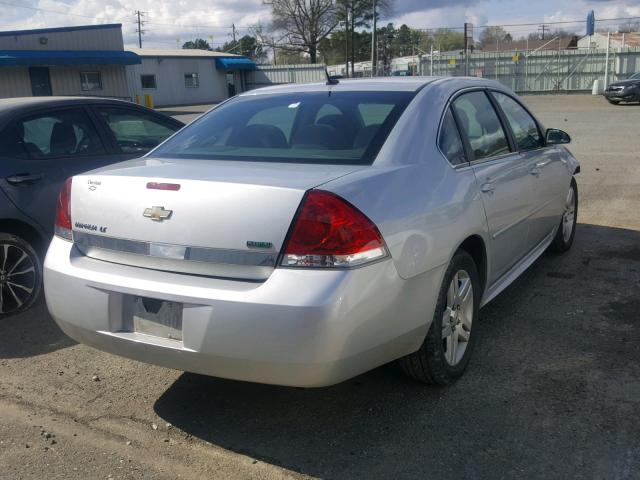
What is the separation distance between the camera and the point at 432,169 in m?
3.35

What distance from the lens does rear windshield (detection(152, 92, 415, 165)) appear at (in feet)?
11.2

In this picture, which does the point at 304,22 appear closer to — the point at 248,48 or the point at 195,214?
the point at 248,48

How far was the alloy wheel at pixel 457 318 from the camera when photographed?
11.4 ft

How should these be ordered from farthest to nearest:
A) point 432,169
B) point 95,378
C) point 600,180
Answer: point 600,180 < point 95,378 < point 432,169

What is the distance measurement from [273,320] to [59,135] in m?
3.50

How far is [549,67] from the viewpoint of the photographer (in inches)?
1586

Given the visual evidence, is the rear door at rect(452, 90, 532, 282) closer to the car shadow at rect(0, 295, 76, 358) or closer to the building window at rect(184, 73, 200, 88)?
the car shadow at rect(0, 295, 76, 358)

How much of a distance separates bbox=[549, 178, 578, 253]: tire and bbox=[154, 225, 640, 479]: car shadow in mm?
1488

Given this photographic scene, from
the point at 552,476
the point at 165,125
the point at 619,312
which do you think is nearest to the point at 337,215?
the point at 552,476

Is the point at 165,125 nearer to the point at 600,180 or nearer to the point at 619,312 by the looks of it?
the point at 619,312

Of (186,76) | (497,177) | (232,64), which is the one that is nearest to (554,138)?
(497,177)

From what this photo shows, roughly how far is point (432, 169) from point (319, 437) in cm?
146

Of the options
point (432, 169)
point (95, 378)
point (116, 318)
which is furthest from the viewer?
point (95, 378)

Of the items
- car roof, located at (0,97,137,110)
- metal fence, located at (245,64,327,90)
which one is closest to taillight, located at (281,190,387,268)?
car roof, located at (0,97,137,110)
